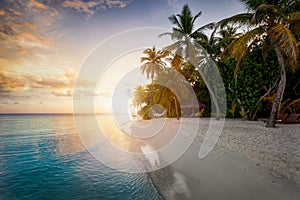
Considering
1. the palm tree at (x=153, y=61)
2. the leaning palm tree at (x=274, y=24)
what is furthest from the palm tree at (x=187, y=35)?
the palm tree at (x=153, y=61)

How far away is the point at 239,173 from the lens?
4.67 m

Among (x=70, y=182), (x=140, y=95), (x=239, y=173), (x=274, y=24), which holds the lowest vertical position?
(x=70, y=182)

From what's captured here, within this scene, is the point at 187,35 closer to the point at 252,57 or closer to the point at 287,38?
the point at 252,57

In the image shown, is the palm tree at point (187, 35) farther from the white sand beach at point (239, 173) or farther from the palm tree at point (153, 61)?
the white sand beach at point (239, 173)

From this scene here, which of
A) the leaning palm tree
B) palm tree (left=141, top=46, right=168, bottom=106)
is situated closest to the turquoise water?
the leaning palm tree

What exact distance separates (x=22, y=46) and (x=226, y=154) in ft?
39.2

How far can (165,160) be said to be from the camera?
275 inches

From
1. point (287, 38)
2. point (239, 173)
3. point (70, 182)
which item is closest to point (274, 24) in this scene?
point (287, 38)

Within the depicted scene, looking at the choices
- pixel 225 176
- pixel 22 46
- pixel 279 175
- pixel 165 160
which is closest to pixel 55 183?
pixel 165 160

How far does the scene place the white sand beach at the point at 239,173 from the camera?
3.76 metres

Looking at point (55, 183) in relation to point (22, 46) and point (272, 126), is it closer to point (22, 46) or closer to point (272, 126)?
point (22, 46)

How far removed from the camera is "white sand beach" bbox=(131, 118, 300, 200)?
3758 mm

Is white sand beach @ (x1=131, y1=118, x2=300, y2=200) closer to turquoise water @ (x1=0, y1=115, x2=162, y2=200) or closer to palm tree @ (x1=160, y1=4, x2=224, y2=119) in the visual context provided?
turquoise water @ (x1=0, y1=115, x2=162, y2=200)

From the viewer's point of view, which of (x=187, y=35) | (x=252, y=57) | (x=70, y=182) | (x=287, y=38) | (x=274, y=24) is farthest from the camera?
(x=187, y=35)
